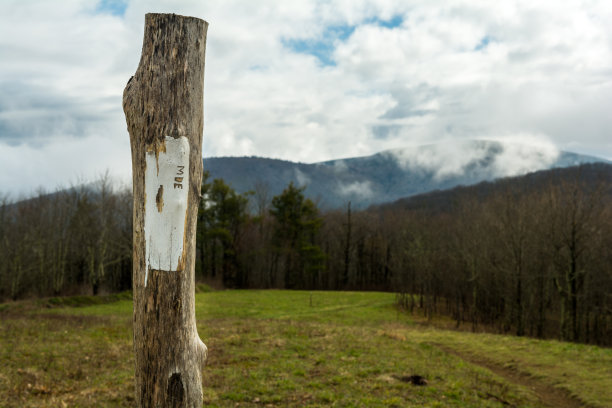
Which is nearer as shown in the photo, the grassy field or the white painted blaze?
the white painted blaze

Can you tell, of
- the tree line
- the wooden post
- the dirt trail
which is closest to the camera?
the wooden post

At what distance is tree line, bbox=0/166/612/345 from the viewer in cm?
2711

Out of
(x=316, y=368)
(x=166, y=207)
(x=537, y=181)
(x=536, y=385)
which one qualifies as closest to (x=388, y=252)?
(x=537, y=181)

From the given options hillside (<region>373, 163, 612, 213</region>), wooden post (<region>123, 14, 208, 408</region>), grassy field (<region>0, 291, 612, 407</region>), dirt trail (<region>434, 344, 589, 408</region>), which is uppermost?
hillside (<region>373, 163, 612, 213</region>)

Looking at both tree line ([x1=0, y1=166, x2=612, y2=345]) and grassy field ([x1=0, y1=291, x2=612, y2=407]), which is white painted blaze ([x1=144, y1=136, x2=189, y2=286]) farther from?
tree line ([x1=0, y1=166, x2=612, y2=345])

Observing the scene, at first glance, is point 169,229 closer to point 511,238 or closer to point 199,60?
point 199,60

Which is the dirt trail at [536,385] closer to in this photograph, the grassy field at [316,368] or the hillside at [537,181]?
the grassy field at [316,368]

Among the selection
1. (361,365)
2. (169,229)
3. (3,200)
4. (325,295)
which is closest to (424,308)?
(325,295)

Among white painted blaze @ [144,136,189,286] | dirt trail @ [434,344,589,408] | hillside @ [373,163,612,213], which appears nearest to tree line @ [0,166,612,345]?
hillside @ [373,163,612,213]

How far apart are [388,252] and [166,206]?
58634 mm

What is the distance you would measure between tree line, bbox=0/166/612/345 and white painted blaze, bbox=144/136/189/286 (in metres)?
25.8

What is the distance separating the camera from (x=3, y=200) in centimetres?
4428

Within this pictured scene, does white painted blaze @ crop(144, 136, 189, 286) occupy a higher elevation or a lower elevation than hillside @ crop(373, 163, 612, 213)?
lower

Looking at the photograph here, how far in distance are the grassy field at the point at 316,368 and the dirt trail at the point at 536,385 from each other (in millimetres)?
30
